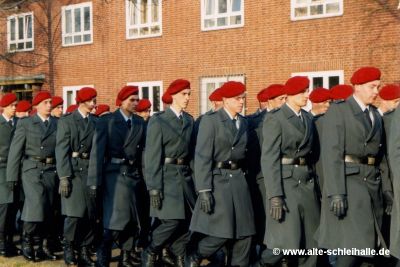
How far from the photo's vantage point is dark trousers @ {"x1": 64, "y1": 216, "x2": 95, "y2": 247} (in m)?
8.23

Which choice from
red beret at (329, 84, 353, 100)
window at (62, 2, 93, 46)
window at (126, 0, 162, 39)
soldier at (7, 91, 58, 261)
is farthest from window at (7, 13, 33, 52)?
red beret at (329, 84, 353, 100)

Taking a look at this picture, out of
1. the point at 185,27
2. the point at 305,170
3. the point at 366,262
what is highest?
the point at 185,27

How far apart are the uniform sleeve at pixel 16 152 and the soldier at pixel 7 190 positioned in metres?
0.15

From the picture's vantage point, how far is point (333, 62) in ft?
56.7

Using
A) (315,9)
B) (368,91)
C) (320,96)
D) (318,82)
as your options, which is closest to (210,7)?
(315,9)

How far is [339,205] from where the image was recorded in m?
5.98

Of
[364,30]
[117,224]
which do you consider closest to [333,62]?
[364,30]

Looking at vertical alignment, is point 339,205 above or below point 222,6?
below

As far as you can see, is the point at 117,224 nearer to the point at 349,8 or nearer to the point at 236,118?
the point at 236,118

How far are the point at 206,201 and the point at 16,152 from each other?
11.8 feet

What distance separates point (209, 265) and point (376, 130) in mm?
3044

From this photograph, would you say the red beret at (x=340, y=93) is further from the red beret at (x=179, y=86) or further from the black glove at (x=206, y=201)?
the black glove at (x=206, y=201)

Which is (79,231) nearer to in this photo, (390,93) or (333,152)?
(333,152)

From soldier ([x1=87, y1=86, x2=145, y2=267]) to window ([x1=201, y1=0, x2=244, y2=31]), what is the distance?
1173cm
